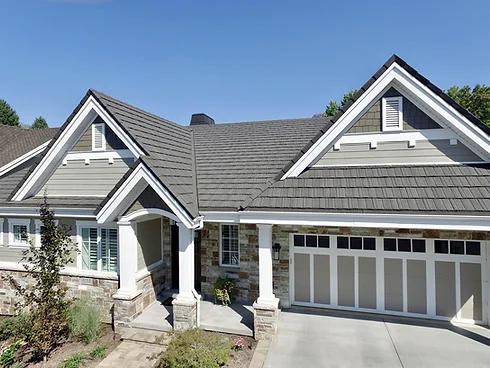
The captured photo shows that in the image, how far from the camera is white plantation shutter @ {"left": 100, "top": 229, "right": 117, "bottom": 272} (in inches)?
373

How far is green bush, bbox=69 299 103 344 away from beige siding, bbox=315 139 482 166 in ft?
25.0

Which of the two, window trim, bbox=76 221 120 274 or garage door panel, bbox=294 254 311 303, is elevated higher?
window trim, bbox=76 221 120 274

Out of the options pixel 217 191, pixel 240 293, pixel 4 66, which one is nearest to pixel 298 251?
pixel 240 293

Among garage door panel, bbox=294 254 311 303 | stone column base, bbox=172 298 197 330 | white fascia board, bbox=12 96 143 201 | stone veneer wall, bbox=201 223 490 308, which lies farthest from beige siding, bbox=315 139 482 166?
white fascia board, bbox=12 96 143 201

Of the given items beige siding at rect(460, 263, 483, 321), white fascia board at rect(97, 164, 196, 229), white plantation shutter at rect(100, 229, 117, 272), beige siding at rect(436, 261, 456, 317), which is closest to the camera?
white fascia board at rect(97, 164, 196, 229)

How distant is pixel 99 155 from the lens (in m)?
9.78

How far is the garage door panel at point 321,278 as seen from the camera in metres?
9.02

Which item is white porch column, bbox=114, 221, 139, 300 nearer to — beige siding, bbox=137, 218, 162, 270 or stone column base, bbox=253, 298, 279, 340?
beige siding, bbox=137, 218, 162, 270

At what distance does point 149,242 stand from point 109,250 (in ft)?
4.18

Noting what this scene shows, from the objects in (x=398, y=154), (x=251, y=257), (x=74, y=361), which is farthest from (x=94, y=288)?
(x=398, y=154)

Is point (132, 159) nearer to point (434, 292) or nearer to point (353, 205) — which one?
point (353, 205)

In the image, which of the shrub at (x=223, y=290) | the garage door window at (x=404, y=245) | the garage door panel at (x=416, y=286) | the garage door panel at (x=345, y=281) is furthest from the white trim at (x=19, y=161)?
the garage door panel at (x=416, y=286)

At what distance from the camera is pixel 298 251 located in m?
9.23

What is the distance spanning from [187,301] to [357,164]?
596 cm
